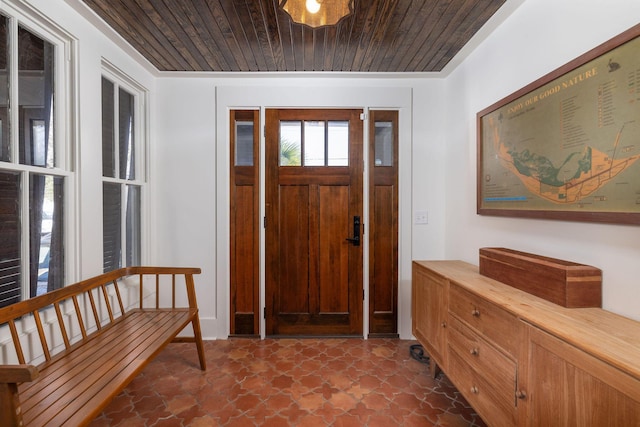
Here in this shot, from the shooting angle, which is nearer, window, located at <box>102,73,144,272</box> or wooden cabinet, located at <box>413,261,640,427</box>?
wooden cabinet, located at <box>413,261,640,427</box>

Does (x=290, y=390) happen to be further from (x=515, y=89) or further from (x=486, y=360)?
(x=515, y=89)

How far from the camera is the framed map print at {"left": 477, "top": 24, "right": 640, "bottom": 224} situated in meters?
1.11

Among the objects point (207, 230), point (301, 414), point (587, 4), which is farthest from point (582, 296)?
point (207, 230)

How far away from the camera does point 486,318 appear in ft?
4.54

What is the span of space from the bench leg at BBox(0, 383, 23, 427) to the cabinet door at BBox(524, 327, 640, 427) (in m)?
1.90

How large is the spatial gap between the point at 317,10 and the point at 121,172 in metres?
2.06

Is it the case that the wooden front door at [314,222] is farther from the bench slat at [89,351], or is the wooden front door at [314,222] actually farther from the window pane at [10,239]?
the window pane at [10,239]

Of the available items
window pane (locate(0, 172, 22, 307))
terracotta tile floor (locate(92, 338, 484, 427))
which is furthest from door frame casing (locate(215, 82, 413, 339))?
window pane (locate(0, 172, 22, 307))

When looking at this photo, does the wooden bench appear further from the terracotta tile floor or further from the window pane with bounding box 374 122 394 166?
the window pane with bounding box 374 122 394 166

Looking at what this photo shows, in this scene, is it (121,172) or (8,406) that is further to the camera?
(121,172)

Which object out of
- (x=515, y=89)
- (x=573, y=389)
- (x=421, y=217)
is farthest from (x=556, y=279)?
(x=421, y=217)

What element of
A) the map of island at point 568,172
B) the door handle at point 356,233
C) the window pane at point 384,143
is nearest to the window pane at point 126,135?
the door handle at point 356,233

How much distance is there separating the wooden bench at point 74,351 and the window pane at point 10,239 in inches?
6.3

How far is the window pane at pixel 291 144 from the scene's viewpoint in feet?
8.92
